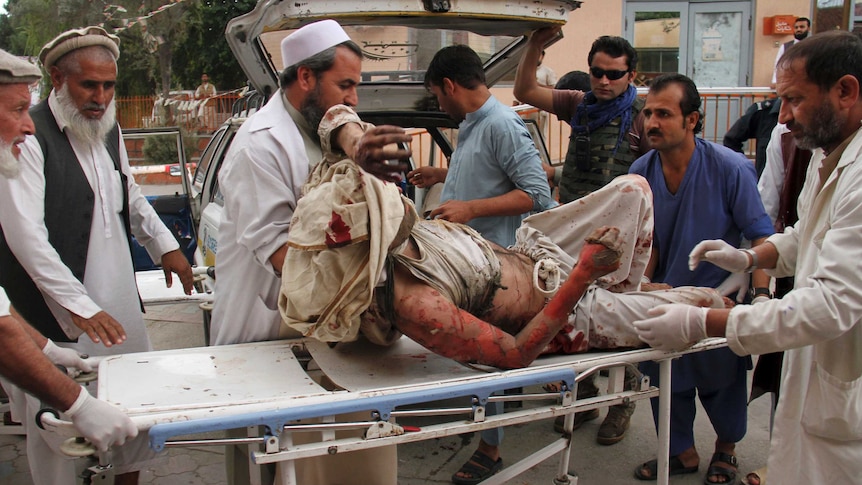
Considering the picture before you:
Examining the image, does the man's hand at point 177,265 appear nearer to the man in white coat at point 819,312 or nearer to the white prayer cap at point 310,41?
the white prayer cap at point 310,41

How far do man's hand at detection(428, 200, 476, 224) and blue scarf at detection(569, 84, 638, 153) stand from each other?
102cm

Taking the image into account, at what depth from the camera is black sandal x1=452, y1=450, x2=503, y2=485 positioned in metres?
3.50

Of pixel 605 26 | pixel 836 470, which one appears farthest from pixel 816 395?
pixel 605 26

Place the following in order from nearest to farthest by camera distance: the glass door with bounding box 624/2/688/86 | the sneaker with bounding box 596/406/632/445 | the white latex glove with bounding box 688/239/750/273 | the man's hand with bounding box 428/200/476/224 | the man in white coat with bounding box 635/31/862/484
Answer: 1. the man in white coat with bounding box 635/31/862/484
2. the white latex glove with bounding box 688/239/750/273
3. the man's hand with bounding box 428/200/476/224
4. the sneaker with bounding box 596/406/632/445
5. the glass door with bounding box 624/2/688/86

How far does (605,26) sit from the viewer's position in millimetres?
12672

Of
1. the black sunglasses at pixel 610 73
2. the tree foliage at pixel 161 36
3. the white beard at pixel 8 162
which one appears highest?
the tree foliage at pixel 161 36

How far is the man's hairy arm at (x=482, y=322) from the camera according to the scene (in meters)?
2.36

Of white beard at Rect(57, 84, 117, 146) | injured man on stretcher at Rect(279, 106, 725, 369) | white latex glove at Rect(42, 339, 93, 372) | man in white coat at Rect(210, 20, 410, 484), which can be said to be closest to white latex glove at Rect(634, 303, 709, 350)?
injured man on stretcher at Rect(279, 106, 725, 369)

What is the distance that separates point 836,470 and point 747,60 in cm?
1165

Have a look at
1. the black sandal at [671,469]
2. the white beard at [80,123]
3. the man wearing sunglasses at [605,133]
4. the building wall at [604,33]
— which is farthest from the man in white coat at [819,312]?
the building wall at [604,33]

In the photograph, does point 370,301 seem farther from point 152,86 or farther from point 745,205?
point 152,86

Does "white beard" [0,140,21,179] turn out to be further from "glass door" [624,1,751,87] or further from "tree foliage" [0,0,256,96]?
"tree foliage" [0,0,256,96]

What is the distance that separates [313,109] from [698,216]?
67.5 inches

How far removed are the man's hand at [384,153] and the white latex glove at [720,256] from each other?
133 cm
